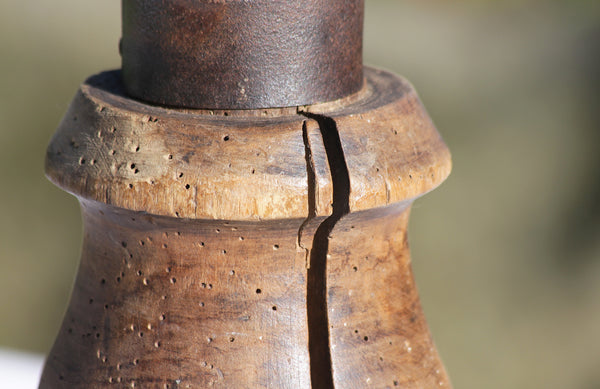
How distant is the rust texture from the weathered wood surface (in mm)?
25

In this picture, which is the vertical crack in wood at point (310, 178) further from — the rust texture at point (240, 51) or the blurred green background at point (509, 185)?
the blurred green background at point (509, 185)

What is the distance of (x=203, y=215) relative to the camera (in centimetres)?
91

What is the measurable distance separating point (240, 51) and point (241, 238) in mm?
229

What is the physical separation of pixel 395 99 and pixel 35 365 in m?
1.43

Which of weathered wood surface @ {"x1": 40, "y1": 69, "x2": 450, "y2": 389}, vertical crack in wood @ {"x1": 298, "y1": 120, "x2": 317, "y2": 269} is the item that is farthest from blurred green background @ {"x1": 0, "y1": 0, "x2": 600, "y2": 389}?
vertical crack in wood @ {"x1": 298, "y1": 120, "x2": 317, "y2": 269}

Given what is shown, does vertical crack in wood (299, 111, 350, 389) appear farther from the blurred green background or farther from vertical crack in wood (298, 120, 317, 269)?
the blurred green background

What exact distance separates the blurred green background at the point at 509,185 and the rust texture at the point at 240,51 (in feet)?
5.81

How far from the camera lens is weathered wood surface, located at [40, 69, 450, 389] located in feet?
3.03

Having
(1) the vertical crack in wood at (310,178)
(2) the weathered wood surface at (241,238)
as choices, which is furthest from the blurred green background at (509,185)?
(1) the vertical crack in wood at (310,178)

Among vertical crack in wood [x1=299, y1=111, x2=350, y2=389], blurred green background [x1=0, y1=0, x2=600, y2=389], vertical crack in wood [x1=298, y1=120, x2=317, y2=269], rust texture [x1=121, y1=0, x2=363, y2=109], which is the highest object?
rust texture [x1=121, y1=0, x2=363, y2=109]

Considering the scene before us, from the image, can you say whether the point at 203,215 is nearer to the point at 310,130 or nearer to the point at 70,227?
the point at 310,130

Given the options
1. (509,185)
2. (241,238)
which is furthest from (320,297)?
(509,185)

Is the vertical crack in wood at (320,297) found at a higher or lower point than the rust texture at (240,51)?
lower

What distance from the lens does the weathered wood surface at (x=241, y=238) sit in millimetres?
923
